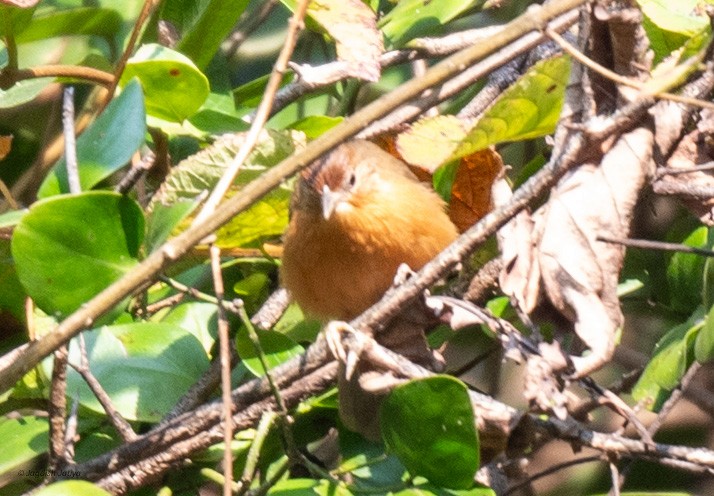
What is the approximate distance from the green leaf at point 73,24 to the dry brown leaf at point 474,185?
1001 millimetres

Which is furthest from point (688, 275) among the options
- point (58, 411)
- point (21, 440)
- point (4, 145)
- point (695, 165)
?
Result: point (4, 145)

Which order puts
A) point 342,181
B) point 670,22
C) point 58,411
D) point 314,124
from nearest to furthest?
1. point 58,411
2. point 670,22
3. point 314,124
4. point 342,181

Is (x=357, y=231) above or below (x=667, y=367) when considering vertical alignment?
below

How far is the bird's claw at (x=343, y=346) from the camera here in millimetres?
1702

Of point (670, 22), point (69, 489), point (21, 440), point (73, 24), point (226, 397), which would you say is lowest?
point (21, 440)

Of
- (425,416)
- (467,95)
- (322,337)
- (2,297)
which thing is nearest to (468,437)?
(425,416)

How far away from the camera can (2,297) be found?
219 centimetres

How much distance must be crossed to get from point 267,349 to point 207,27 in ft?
2.77

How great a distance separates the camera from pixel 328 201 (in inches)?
111

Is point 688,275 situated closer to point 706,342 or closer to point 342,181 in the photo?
point 706,342

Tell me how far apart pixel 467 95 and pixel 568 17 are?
27.9 inches

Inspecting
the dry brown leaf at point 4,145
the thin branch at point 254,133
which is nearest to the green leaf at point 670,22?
the thin branch at point 254,133

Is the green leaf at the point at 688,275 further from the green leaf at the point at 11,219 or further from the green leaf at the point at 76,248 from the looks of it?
the green leaf at the point at 11,219

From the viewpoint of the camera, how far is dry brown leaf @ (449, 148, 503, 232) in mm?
2346
